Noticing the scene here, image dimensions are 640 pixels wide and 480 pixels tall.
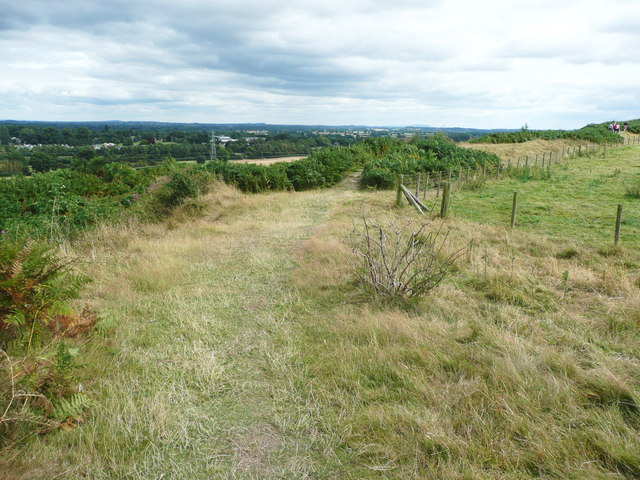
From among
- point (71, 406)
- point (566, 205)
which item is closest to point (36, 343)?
point (71, 406)

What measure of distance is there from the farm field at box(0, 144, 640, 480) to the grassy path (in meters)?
0.02

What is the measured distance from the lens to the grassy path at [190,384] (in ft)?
10.4

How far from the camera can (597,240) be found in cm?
1002

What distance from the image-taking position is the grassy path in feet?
10.4

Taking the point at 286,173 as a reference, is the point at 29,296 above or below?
below

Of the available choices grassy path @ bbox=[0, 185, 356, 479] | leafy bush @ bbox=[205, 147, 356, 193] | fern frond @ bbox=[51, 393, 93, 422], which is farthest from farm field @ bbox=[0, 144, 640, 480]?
leafy bush @ bbox=[205, 147, 356, 193]

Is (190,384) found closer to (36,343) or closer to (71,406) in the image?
(71,406)

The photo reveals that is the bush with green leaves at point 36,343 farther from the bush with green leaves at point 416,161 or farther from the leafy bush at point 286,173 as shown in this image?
the bush with green leaves at point 416,161

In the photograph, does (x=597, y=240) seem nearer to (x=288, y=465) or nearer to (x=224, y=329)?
(x=224, y=329)

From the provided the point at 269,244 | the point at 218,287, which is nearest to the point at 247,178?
the point at 269,244

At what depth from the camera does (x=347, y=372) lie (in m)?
4.30

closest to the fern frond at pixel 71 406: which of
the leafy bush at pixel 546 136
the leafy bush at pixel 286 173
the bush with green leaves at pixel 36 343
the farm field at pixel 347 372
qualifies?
the bush with green leaves at pixel 36 343

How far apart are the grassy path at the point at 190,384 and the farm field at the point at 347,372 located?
0.06 feet

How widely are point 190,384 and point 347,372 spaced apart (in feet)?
5.20
